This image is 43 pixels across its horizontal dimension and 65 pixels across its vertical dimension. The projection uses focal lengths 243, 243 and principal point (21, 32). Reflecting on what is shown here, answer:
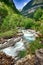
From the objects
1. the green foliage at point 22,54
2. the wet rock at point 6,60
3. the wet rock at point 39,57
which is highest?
the wet rock at point 39,57

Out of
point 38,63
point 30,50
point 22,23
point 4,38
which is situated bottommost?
point 22,23

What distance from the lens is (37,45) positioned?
32094 millimetres

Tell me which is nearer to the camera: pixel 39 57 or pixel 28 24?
pixel 39 57

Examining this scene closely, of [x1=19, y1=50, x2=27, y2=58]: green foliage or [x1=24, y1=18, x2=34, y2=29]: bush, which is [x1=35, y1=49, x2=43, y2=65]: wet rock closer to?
[x1=19, y1=50, x2=27, y2=58]: green foliage

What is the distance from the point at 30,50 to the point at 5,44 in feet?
27.8

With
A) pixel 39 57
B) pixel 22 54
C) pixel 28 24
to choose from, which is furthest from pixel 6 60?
pixel 28 24

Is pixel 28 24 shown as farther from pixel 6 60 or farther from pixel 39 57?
pixel 39 57

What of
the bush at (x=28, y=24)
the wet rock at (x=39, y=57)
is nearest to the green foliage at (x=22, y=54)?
the wet rock at (x=39, y=57)

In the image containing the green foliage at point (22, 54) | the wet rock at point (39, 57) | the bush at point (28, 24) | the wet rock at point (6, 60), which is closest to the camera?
the wet rock at point (39, 57)

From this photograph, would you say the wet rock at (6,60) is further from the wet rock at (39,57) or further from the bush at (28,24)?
the bush at (28,24)

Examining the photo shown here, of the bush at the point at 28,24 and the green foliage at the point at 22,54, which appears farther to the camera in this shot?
the bush at the point at 28,24

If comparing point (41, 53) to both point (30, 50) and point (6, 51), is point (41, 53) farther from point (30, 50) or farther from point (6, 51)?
point (6, 51)

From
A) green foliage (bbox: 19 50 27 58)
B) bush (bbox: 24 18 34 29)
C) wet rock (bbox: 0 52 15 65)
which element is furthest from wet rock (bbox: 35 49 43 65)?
bush (bbox: 24 18 34 29)

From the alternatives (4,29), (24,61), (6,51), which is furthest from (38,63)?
(4,29)
